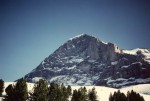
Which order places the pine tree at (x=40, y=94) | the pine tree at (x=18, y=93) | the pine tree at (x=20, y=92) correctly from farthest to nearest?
the pine tree at (x=20, y=92)
the pine tree at (x=18, y=93)
the pine tree at (x=40, y=94)

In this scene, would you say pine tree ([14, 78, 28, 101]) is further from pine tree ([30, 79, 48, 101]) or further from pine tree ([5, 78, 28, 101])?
pine tree ([30, 79, 48, 101])

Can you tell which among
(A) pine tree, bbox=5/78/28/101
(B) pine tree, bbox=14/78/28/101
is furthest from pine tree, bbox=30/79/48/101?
(A) pine tree, bbox=5/78/28/101

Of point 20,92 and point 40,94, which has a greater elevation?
point 20,92

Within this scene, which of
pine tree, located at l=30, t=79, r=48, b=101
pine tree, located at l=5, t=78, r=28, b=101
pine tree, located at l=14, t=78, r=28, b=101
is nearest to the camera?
pine tree, located at l=30, t=79, r=48, b=101

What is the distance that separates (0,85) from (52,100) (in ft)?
82.3

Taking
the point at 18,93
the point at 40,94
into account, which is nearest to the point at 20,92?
the point at 18,93

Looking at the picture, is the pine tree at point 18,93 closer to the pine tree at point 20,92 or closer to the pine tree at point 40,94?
the pine tree at point 20,92

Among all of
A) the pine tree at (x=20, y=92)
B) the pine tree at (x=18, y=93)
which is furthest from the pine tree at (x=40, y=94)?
the pine tree at (x=18, y=93)

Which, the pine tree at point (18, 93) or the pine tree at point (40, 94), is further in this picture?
the pine tree at point (18, 93)

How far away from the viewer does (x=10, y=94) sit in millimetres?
56844

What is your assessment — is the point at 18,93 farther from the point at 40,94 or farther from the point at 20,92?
the point at 40,94

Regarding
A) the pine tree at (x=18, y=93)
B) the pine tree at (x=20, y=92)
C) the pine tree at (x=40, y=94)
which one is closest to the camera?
the pine tree at (x=40, y=94)

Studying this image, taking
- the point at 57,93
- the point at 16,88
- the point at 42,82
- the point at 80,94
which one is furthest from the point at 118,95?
the point at 16,88

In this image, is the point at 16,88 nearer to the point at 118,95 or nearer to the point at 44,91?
the point at 44,91
